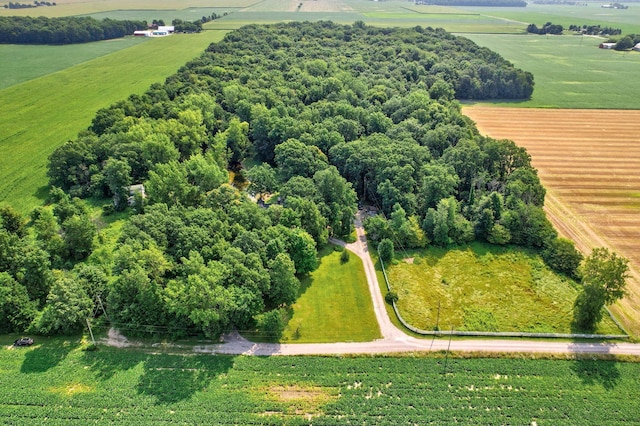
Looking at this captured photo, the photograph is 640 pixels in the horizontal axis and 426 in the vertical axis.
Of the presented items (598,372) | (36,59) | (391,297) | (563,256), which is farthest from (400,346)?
(36,59)

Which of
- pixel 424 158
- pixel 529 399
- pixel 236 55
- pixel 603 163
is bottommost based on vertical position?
pixel 529 399

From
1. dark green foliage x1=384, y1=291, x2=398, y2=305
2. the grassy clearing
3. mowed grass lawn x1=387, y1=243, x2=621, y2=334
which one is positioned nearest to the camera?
mowed grass lawn x1=387, y1=243, x2=621, y2=334

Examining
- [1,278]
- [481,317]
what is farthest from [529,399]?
[1,278]

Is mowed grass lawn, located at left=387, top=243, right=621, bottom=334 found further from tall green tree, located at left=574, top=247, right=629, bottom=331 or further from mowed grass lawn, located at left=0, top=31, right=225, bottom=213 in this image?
mowed grass lawn, located at left=0, top=31, right=225, bottom=213

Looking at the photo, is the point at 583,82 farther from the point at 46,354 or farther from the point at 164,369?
the point at 46,354

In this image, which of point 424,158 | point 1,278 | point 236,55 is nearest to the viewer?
point 1,278

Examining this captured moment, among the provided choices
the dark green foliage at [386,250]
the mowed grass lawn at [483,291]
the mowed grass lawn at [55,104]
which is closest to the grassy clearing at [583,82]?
the mowed grass lawn at [483,291]

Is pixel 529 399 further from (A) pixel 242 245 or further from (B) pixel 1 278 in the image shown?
(B) pixel 1 278

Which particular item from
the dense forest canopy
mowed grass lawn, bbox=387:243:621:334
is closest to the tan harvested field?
mowed grass lawn, bbox=387:243:621:334
